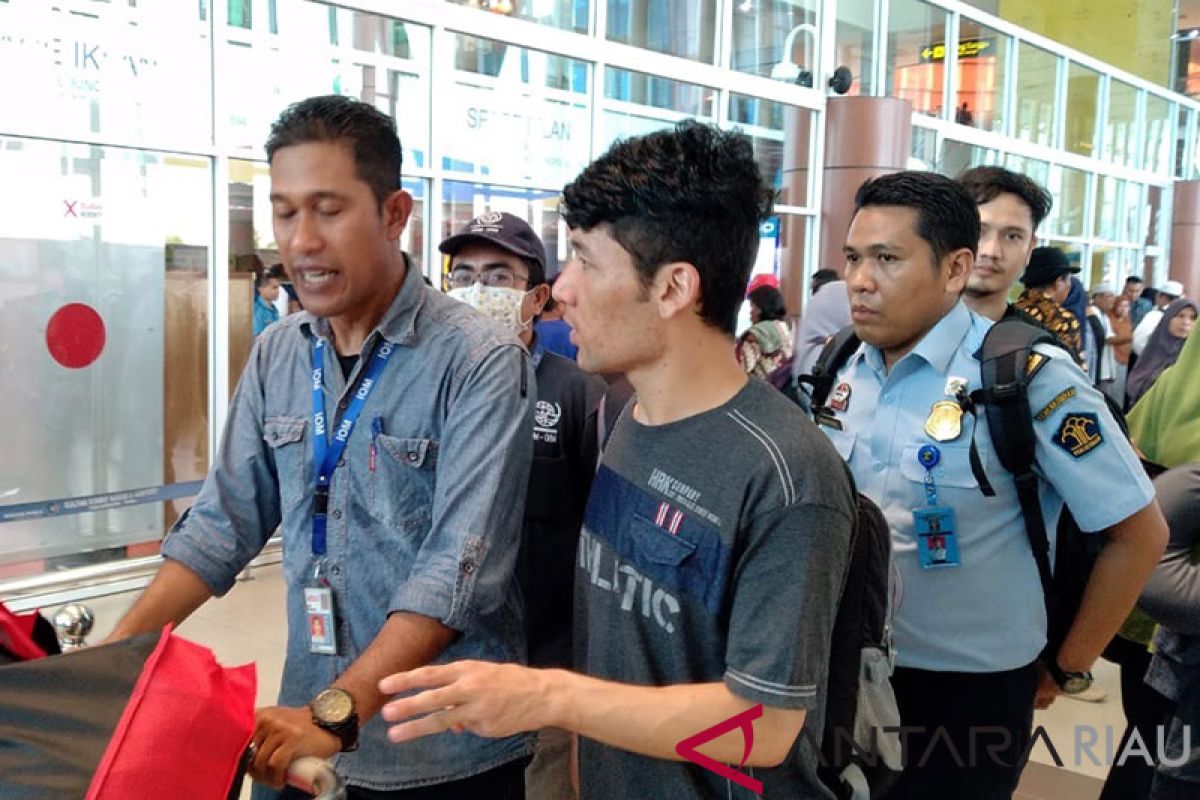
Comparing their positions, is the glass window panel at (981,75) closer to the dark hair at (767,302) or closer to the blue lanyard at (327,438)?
the dark hair at (767,302)

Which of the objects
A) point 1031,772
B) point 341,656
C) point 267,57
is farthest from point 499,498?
point 267,57

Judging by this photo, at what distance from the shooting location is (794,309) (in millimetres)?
11953

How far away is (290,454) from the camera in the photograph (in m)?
1.64

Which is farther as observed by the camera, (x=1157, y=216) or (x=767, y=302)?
(x=1157, y=216)

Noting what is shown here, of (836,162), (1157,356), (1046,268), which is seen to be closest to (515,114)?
(836,162)

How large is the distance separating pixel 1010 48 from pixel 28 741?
15680 mm

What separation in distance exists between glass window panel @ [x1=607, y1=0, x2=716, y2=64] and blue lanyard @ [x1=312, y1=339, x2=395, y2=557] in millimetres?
8069

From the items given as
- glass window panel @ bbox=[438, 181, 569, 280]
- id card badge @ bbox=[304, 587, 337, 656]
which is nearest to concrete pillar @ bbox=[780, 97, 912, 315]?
glass window panel @ bbox=[438, 181, 569, 280]

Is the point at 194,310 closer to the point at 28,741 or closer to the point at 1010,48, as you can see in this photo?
the point at 28,741

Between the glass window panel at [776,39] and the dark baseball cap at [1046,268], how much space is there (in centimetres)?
699

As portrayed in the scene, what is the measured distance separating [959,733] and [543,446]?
3.47 ft

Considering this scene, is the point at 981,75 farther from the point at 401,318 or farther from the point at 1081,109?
the point at 401,318

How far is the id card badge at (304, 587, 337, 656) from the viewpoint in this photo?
155 centimetres

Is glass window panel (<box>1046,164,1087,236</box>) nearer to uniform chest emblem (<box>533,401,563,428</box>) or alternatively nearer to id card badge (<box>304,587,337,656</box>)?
uniform chest emblem (<box>533,401,563,428</box>)
